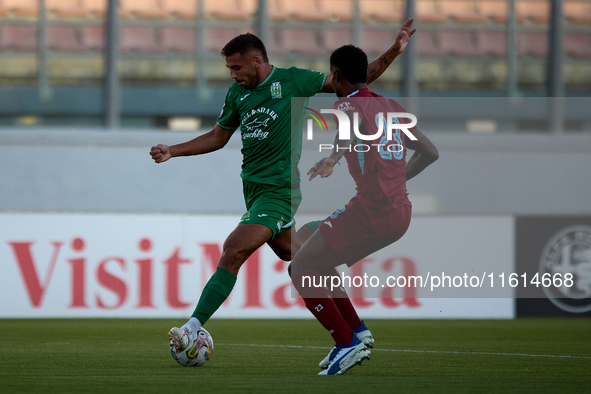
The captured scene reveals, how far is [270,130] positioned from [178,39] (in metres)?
8.89

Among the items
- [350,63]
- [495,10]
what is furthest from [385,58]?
[495,10]

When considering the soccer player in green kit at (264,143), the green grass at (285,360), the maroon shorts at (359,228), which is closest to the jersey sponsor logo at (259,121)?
the soccer player in green kit at (264,143)

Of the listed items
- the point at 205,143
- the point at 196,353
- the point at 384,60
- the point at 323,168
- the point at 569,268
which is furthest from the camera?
the point at 569,268

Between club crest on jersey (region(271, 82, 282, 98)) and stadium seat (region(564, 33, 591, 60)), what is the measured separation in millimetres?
9689

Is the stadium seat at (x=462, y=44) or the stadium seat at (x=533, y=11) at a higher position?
the stadium seat at (x=533, y=11)

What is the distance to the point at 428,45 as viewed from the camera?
44.5 feet

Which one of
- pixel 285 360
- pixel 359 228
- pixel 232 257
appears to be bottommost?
pixel 285 360

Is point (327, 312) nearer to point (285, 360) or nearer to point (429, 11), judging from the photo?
point (285, 360)

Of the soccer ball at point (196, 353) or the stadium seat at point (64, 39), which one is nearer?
the soccer ball at point (196, 353)

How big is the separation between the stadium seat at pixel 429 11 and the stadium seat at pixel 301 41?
151cm

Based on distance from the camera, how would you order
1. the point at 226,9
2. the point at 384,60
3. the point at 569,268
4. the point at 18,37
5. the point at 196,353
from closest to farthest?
the point at 196,353, the point at 384,60, the point at 569,268, the point at 18,37, the point at 226,9

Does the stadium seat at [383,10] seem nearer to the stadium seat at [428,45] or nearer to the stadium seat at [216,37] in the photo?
the stadium seat at [428,45]

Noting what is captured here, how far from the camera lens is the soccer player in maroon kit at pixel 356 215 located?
426 cm

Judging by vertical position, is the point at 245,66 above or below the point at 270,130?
above
